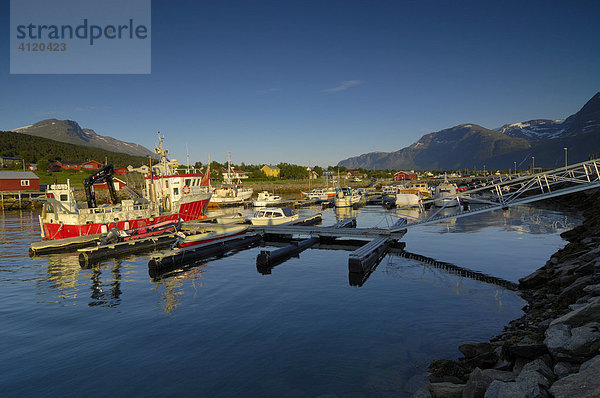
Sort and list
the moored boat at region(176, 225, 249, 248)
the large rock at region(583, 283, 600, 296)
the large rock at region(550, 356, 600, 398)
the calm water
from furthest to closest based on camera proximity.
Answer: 1. the moored boat at region(176, 225, 249, 248)
2. the large rock at region(583, 283, 600, 296)
3. the calm water
4. the large rock at region(550, 356, 600, 398)

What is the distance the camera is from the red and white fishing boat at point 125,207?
35375 millimetres

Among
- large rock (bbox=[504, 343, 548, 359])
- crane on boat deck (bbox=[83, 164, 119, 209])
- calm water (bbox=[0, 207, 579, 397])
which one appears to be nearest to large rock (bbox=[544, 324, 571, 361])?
large rock (bbox=[504, 343, 548, 359])

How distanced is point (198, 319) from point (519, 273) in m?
21.1

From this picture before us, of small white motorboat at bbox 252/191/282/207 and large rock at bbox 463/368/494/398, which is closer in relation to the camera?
large rock at bbox 463/368/494/398

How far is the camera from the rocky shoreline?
688 cm

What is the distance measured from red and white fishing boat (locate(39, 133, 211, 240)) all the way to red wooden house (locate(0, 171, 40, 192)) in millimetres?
65055

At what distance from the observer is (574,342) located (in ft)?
27.0

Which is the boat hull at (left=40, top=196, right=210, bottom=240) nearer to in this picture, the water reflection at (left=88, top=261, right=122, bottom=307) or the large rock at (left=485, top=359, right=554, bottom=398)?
the water reflection at (left=88, top=261, right=122, bottom=307)

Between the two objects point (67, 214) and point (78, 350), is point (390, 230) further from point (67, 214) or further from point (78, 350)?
point (67, 214)

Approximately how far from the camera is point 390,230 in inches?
1299

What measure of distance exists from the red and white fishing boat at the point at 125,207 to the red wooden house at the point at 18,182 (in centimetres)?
6506

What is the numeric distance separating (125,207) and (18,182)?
7412cm

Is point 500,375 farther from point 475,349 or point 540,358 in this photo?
point 475,349

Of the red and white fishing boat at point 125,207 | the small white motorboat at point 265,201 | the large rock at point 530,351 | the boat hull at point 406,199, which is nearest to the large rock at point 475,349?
the large rock at point 530,351
